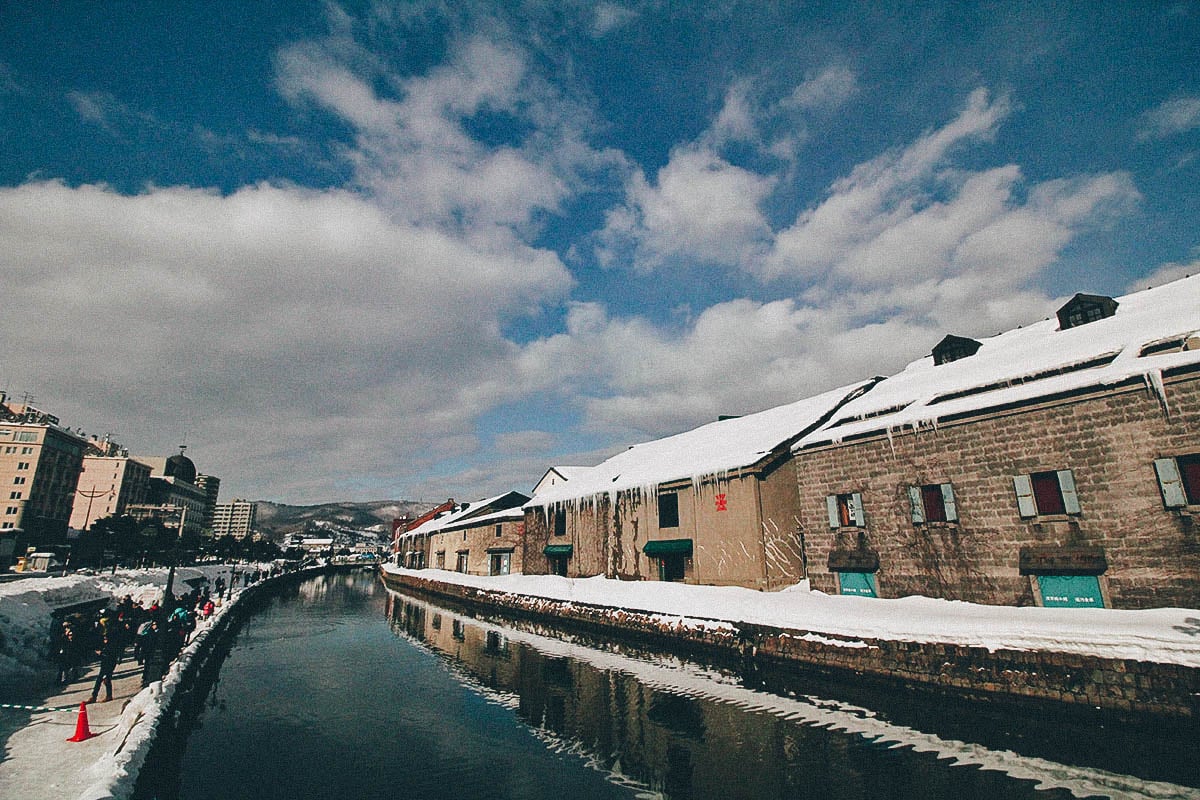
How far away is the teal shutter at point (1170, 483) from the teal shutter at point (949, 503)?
205 inches

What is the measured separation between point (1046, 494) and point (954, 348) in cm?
1029

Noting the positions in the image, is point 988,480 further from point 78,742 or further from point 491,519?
point 491,519

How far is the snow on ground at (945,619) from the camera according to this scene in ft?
39.7

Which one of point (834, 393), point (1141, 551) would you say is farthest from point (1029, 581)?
point (834, 393)

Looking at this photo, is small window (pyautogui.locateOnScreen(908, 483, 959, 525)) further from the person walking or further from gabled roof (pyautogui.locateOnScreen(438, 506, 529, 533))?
gabled roof (pyautogui.locateOnScreen(438, 506, 529, 533))

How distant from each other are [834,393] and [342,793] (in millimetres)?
27910

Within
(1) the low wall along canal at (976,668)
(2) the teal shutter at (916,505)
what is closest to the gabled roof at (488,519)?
(1) the low wall along canal at (976,668)

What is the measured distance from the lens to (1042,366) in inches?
722

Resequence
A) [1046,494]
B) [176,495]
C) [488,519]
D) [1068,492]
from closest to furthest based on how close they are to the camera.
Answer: [1068,492], [1046,494], [488,519], [176,495]

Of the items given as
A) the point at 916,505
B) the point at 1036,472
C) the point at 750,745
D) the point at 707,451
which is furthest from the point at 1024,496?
the point at 707,451

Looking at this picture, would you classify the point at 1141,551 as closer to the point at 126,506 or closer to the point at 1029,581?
the point at 1029,581

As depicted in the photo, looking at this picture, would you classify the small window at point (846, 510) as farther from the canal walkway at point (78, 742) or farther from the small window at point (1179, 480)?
the canal walkway at point (78, 742)

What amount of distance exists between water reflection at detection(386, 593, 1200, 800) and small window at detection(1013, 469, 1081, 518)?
8.08 meters

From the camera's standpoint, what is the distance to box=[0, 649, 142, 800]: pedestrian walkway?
7.59 meters
